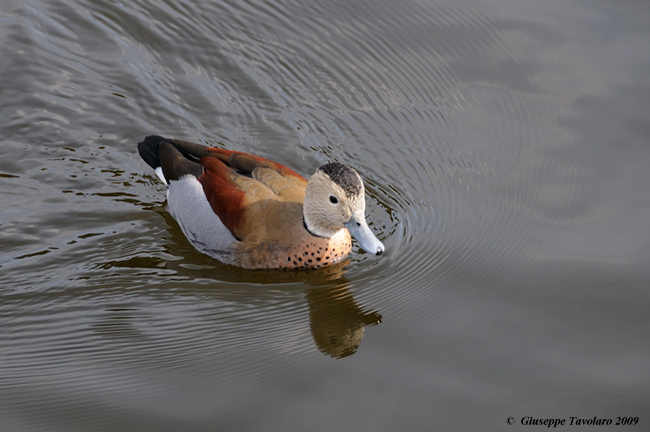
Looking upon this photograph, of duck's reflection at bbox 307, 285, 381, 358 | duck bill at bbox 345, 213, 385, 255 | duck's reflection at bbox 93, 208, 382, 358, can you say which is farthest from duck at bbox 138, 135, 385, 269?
duck's reflection at bbox 307, 285, 381, 358

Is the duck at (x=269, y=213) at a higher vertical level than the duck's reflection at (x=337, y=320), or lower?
higher

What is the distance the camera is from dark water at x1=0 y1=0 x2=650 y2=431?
197 inches

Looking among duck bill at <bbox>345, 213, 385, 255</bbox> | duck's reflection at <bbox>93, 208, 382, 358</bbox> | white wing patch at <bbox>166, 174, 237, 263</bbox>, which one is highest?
duck bill at <bbox>345, 213, 385, 255</bbox>

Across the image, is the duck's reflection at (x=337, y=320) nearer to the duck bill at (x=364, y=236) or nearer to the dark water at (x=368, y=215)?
the dark water at (x=368, y=215)

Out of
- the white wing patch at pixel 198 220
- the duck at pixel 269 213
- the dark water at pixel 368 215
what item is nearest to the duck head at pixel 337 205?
the duck at pixel 269 213

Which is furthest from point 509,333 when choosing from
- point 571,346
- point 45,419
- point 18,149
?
point 18,149

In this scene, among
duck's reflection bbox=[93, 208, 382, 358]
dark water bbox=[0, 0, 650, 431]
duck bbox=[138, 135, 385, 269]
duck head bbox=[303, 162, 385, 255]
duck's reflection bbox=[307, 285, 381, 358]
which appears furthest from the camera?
duck bbox=[138, 135, 385, 269]

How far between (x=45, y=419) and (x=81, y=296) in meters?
1.52

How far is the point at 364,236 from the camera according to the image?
6.22 m

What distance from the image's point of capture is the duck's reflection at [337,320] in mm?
5516

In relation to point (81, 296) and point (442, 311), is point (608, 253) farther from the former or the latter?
point (81, 296)

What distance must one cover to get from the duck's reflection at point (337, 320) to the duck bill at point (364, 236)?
0.44 metres

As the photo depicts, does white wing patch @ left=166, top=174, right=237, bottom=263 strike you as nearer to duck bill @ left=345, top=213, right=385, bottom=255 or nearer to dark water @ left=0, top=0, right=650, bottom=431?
dark water @ left=0, top=0, right=650, bottom=431

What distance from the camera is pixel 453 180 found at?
752cm
